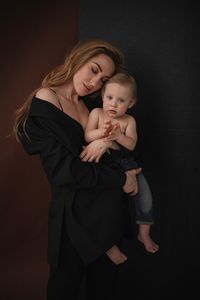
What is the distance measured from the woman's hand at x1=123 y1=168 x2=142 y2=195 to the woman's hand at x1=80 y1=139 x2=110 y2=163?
156mm

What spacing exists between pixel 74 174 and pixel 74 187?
9cm

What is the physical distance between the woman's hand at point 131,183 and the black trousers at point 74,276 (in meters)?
0.34

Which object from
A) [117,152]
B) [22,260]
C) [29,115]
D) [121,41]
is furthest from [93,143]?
[22,260]

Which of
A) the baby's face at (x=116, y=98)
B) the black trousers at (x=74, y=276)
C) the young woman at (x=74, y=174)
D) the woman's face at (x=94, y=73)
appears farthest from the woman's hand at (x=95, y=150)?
the black trousers at (x=74, y=276)

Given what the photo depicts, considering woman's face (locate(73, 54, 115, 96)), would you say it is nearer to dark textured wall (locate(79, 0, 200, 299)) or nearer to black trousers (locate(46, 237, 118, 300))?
dark textured wall (locate(79, 0, 200, 299))

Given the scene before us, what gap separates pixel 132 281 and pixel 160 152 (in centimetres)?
76

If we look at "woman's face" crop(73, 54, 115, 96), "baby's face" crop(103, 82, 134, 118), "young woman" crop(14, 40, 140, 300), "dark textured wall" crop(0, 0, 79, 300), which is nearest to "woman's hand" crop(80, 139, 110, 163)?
"young woman" crop(14, 40, 140, 300)

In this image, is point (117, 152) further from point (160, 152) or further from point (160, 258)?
point (160, 258)

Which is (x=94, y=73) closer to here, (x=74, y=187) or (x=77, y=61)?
(x=77, y=61)

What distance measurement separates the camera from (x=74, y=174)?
5.01ft

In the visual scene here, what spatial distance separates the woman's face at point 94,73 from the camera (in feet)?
5.35

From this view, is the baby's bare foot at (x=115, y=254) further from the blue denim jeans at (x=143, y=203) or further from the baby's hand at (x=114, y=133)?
the baby's hand at (x=114, y=133)

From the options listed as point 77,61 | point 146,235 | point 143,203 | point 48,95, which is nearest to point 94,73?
point 77,61

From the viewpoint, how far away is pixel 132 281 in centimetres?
219
